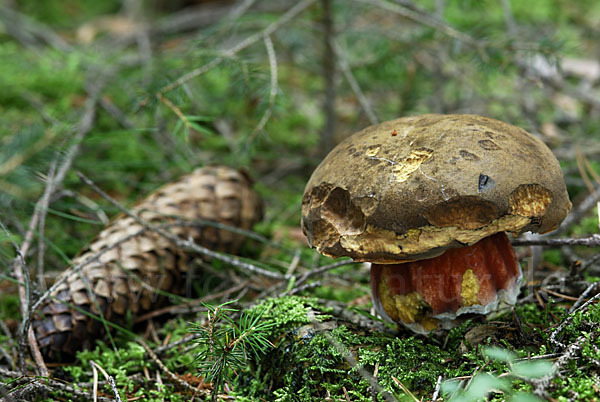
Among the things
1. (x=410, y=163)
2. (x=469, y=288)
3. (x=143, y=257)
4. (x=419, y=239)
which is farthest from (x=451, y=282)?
(x=143, y=257)

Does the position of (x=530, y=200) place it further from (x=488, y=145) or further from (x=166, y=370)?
(x=166, y=370)

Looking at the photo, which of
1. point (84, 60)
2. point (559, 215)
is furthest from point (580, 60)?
point (84, 60)

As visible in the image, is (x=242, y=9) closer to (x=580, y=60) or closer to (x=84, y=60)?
(x=84, y=60)

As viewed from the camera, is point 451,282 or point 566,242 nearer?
point 451,282

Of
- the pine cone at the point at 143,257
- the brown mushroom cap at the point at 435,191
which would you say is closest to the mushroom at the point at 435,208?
the brown mushroom cap at the point at 435,191

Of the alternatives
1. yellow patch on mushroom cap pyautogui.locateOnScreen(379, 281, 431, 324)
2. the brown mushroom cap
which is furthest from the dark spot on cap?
yellow patch on mushroom cap pyautogui.locateOnScreen(379, 281, 431, 324)

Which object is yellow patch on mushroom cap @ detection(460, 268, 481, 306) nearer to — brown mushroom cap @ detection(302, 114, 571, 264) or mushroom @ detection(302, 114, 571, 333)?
mushroom @ detection(302, 114, 571, 333)
